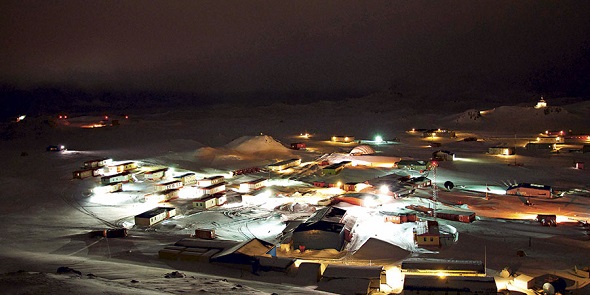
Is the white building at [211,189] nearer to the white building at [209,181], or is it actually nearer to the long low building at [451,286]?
the white building at [209,181]

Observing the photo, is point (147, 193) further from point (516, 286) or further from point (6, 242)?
point (516, 286)

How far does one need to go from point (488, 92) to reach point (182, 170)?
72488 millimetres

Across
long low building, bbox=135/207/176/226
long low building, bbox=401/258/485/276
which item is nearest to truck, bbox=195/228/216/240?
long low building, bbox=135/207/176/226

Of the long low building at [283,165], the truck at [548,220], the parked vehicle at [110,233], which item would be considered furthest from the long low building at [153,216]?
the truck at [548,220]

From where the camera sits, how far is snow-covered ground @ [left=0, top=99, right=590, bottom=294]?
431 inches

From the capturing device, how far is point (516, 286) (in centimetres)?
1081

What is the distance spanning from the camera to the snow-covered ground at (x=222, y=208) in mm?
10945

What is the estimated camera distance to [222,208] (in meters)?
20.0

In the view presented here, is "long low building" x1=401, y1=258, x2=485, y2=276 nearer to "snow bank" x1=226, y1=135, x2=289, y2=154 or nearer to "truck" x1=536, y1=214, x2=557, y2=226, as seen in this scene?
"truck" x1=536, y1=214, x2=557, y2=226

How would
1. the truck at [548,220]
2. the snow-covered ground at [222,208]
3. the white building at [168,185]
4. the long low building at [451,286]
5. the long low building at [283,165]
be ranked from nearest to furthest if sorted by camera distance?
the long low building at [451,286] < the snow-covered ground at [222,208] < the truck at [548,220] < the white building at [168,185] < the long low building at [283,165]

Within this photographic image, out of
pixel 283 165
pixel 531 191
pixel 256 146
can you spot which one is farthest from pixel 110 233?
pixel 256 146

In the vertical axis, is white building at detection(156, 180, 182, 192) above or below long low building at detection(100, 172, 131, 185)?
below

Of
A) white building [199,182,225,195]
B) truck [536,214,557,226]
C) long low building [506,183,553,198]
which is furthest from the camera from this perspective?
white building [199,182,225,195]

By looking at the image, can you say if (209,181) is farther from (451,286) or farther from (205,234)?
(451,286)
